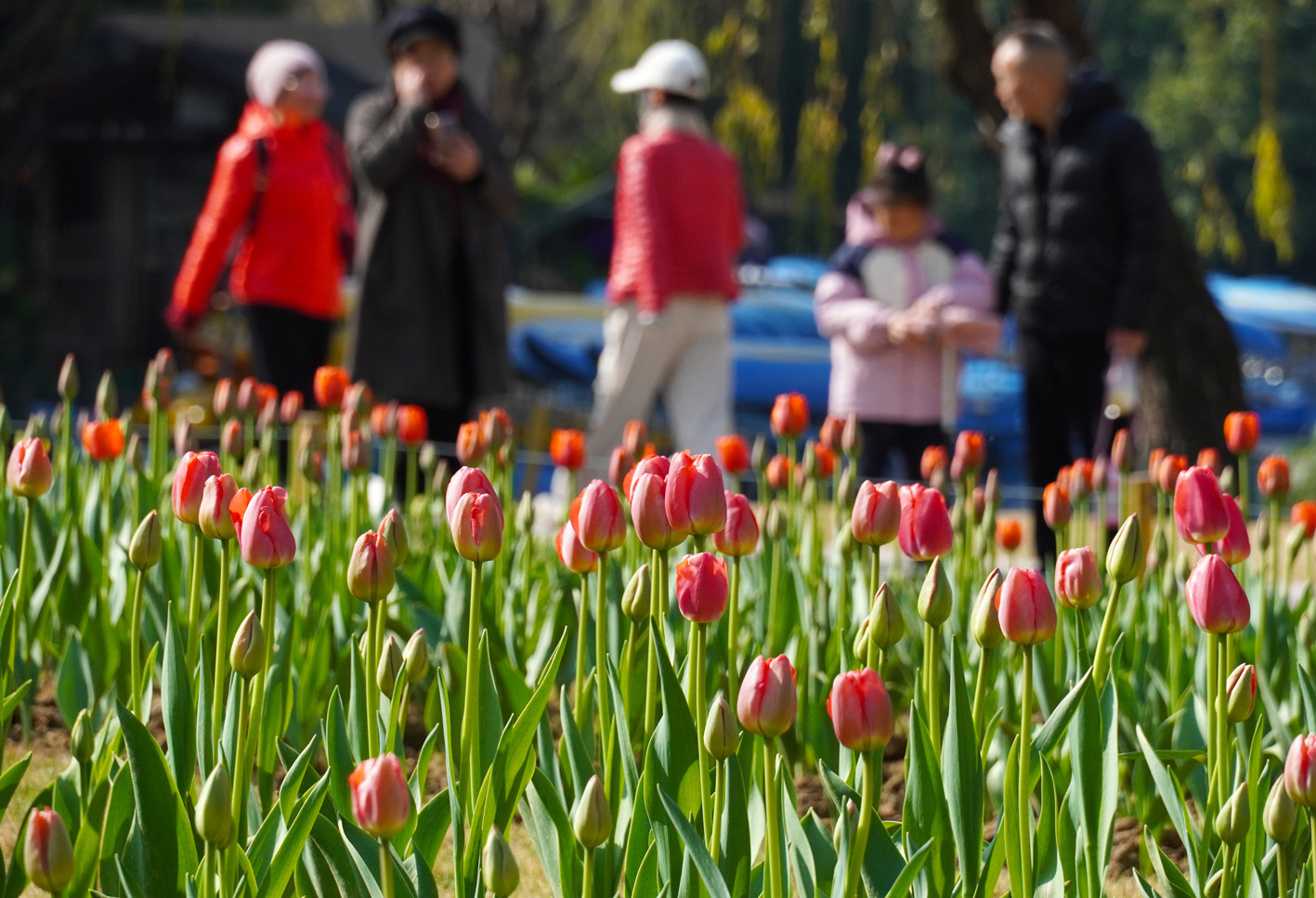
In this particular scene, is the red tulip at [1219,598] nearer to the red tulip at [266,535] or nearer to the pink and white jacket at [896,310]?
the red tulip at [266,535]

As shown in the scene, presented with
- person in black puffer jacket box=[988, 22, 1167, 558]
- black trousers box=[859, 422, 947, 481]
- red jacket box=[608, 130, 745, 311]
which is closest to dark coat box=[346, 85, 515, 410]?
red jacket box=[608, 130, 745, 311]

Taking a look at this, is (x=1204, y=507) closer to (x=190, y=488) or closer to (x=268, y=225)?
(x=190, y=488)

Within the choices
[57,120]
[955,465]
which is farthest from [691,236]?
[57,120]

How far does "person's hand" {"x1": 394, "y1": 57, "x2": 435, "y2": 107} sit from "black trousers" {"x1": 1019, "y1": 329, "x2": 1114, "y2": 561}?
185 centimetres

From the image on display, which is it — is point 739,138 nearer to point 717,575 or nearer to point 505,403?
point 505,403

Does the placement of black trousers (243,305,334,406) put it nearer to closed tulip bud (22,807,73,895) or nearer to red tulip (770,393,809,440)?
red tulip (770,393,809,440)

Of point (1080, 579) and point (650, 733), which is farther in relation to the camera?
point (650, 733)

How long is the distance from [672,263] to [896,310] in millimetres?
815

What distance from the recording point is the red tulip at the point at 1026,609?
1.55 metres

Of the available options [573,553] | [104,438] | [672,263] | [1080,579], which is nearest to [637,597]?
[573,553]

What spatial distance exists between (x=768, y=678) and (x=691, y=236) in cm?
414

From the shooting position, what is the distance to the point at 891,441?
16.5 feet

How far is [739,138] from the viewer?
720 centimetres

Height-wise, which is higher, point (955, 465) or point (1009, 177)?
point (1009, 177)
